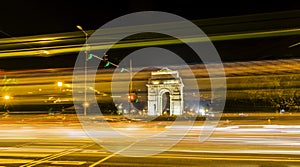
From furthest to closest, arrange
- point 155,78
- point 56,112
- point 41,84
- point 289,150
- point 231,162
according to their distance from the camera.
Answer: point 155,78, point 56,112, point 41,84, point 289,150, point 231,162

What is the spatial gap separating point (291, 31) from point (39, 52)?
419 inches

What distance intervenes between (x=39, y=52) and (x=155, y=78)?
4079 centimetres

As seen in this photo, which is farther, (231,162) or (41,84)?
(41,84)

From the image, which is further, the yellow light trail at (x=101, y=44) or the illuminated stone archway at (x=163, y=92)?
the illuminated stone archway at (x=163, y=92)

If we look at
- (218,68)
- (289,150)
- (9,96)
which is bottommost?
(289,150)

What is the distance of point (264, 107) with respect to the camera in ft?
134

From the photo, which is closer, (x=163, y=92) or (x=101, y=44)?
(x=101, y=44)

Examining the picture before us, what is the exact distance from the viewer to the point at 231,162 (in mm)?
7480

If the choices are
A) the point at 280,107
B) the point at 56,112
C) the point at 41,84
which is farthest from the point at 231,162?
the point at 280,107

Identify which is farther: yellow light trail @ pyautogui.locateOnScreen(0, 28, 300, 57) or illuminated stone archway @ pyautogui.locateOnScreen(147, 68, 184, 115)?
illuminated stone archway @ pyautogui.locateOnScreen(147, 68, 184, 115)

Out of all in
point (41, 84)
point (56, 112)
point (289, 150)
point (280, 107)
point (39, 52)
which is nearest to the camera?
point (289, 150)

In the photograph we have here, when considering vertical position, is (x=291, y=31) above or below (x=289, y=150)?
above

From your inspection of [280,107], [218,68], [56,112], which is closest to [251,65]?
[218,68]

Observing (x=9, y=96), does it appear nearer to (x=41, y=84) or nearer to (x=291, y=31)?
(x=41, y=84)
